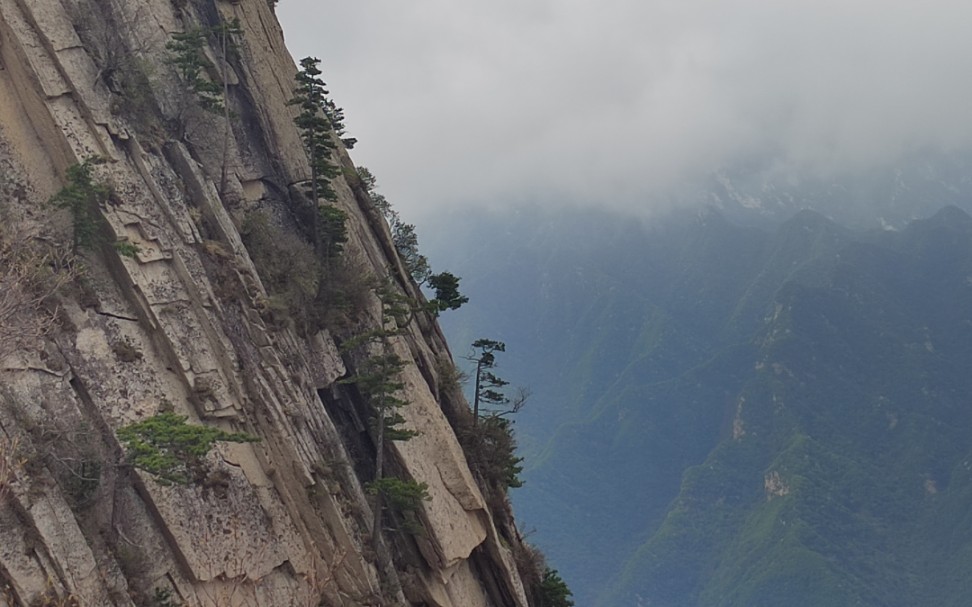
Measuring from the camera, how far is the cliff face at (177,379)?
2414cm

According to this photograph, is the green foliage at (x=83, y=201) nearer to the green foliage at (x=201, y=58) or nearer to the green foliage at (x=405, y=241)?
the green foliage at (x=201, y=58)

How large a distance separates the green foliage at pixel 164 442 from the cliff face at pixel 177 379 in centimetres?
144

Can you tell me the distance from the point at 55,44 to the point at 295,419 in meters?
15.2

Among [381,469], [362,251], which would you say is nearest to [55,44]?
[362,251]

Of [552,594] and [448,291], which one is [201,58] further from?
[552,594]

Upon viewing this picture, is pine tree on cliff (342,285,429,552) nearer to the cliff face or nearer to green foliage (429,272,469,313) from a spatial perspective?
the cliff face

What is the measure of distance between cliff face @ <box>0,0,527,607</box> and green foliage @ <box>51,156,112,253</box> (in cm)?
61

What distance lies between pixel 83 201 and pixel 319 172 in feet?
38.6

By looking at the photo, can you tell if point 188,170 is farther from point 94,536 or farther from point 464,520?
point 464,520

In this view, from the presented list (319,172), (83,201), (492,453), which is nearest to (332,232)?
(319,172)

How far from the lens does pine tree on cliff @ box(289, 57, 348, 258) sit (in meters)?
37.0

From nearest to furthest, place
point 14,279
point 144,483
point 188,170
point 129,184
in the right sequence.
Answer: point 14,279 → point 144,483 → point 129,184 → point 188,170

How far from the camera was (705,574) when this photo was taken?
186 m

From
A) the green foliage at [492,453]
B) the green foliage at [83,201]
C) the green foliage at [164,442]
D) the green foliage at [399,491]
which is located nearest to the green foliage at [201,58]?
the green foliage at [83,201]
